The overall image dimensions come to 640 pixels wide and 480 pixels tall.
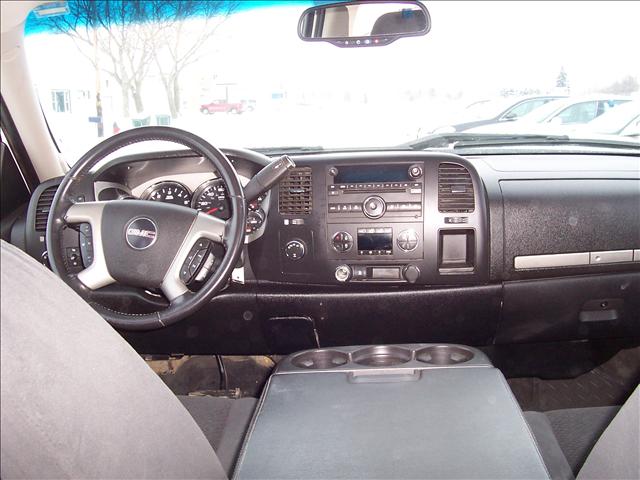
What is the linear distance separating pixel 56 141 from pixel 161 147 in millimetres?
718

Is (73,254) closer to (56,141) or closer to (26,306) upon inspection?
(56,141)

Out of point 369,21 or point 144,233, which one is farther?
point 369,21

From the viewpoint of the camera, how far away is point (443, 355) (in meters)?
2.16

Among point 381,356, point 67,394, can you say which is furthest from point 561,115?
point 67,394

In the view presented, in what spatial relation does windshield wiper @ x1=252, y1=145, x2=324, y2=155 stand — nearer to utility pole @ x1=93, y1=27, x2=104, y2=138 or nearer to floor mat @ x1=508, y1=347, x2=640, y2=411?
utility pole @ x1=93, y1=27, x2=104, y2=138

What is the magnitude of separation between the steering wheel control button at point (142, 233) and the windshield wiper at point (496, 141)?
139 cm

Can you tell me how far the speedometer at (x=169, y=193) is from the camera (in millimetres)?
2949

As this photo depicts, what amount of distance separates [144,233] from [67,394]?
57.7 inches

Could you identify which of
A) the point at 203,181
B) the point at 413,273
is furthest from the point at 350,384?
the point at 203,181

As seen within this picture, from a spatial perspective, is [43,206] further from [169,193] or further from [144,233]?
[144,233]

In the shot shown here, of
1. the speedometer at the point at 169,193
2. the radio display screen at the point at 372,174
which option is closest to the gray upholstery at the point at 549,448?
the radio display screen at the point at 372,174

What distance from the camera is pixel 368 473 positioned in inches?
55.9

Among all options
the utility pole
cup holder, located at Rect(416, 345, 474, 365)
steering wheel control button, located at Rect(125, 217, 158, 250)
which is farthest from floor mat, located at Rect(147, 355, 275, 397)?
cup holder, located at Rect(416, 345, 474, 365)

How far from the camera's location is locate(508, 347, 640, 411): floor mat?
3447 millimetres
